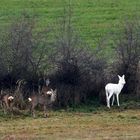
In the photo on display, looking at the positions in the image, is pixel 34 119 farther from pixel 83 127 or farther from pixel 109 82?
pixel 109 82

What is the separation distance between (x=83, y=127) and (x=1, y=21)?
14.6 m

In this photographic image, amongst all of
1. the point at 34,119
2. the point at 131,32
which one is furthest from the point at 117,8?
the point at 34,119

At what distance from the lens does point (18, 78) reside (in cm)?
2781

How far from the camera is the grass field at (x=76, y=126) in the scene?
22734 mm

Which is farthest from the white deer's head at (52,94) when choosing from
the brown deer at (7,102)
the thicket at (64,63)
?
the brown deer at (7,102)

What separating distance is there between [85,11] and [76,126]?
66.4ft

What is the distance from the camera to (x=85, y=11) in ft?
144

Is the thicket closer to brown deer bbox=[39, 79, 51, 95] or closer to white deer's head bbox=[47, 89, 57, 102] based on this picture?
brown deer bbox=[39, 79, 51, 95]

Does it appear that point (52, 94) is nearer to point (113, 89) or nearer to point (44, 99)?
point (44, 99)

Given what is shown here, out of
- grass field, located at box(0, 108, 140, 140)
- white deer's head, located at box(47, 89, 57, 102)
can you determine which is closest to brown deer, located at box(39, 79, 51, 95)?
white deer's head, located at box(47, 89, 57, 102)

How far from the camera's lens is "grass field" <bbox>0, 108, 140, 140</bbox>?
74.6 ft

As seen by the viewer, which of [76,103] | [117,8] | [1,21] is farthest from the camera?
[117,8]

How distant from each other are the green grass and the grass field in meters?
11.9

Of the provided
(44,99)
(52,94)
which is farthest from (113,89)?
(44,99)
